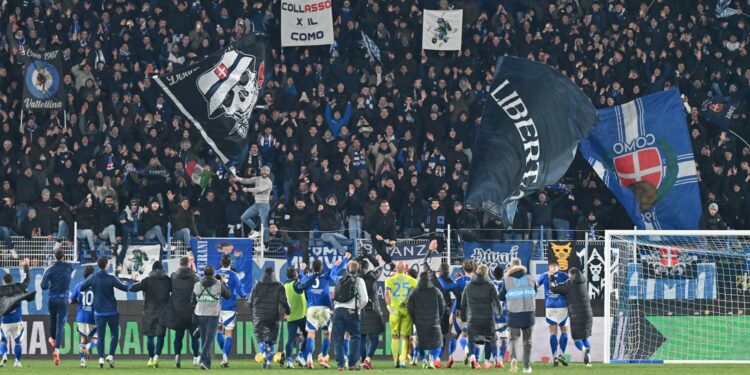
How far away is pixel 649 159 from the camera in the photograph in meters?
34.6

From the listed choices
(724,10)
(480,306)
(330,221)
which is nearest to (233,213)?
(330,221)

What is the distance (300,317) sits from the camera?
28.2 m

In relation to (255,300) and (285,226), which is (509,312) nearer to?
(255,300)

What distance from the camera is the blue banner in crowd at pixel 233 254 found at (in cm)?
3062

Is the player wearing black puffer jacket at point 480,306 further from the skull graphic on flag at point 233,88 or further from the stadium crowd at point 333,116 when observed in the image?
the skull graphic on flag at point 233,88

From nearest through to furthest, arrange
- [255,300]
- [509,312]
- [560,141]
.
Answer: [509,312] → [255,300] → [560,141]

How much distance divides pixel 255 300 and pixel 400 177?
7.81m

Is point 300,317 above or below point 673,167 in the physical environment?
below

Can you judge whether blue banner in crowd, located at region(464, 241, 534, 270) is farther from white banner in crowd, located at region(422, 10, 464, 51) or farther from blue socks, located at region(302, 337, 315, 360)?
white banner in crowd, located at region(422, 10, 464, 51)

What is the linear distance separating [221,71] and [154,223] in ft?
12.3

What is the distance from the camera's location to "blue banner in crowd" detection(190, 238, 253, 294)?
30625 mm

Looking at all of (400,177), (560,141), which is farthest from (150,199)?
(560,141)

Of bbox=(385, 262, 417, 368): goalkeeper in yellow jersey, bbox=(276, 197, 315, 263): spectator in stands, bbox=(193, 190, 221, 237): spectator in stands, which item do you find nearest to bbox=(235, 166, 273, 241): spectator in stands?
bbox=(276, 197, 315, 263): spectator in stands

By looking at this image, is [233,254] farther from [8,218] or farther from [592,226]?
[592,226]
